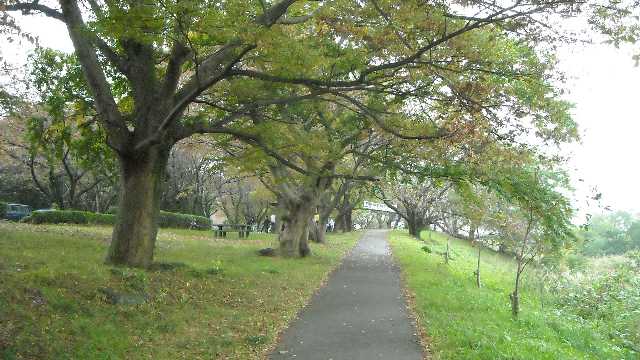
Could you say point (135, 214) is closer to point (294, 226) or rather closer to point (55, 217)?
point (294, 226)

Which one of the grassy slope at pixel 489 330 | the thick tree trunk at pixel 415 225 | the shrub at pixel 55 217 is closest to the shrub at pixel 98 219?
the shrub at pixel 55 217

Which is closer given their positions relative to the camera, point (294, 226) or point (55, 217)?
point (294, 226)

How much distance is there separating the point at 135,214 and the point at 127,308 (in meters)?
3.35

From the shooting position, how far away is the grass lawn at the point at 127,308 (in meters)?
6.34

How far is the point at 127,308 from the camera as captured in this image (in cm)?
814

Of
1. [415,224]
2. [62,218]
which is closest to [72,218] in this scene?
[62,218]

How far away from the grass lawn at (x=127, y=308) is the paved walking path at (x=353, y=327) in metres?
0.42

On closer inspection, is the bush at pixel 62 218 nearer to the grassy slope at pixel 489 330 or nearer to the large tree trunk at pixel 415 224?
the grassy slope at pixel 489 330

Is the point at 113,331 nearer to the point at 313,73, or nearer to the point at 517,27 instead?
the point at 313,73

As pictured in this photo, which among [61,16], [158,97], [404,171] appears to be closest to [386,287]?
[404,171]

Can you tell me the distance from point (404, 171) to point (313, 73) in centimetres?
407

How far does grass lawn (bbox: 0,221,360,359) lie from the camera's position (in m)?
6.34

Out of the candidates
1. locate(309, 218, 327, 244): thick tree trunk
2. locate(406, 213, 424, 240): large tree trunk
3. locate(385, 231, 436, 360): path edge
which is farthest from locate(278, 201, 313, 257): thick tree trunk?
locate(406, 213, 424, 240): large tree trunk

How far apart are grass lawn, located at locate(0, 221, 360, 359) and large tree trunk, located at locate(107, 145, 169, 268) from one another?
0.49 metres
